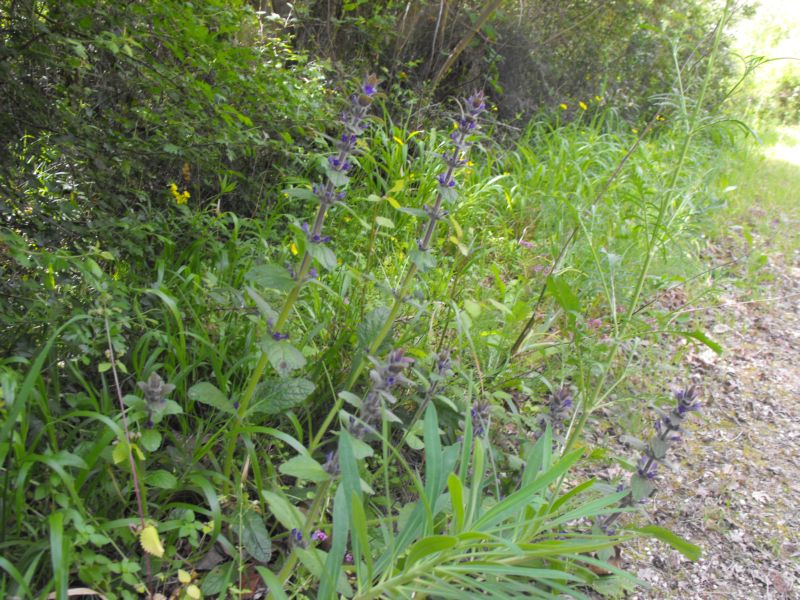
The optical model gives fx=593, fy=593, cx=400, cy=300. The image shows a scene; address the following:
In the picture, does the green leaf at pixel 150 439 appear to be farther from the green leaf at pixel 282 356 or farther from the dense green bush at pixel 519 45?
the dense green bush at pixel 519 45

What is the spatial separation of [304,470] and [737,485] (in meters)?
2.10

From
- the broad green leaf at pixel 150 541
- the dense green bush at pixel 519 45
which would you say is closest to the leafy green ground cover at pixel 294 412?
the broad green leaf at pixel 150 541

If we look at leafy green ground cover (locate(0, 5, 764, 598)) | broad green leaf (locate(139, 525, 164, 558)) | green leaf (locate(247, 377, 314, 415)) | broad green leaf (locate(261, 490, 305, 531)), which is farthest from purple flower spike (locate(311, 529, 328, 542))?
broad green leaf (locate(139, 525, 164, 558))

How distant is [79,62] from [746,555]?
9.43 ft

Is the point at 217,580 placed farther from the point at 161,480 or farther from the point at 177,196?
the point at 177,196

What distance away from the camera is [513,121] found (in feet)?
19.9

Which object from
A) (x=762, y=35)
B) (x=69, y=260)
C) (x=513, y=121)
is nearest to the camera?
(x=69, y=260)

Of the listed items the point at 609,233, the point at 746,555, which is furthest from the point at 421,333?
the point at 609,233

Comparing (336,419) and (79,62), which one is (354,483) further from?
(79,62)

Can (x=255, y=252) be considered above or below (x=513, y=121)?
below

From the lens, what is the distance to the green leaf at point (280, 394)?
1.64m

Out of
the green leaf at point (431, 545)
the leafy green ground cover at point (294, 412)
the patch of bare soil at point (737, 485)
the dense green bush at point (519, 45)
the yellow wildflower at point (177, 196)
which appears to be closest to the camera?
the green leaf at point (431, 545)

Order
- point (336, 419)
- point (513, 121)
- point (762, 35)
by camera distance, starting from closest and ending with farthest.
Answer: point (336, 419), point (513, 121), point (762, 35)

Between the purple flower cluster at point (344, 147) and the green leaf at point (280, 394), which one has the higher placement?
the purple flower cluster at point (344, 147)
